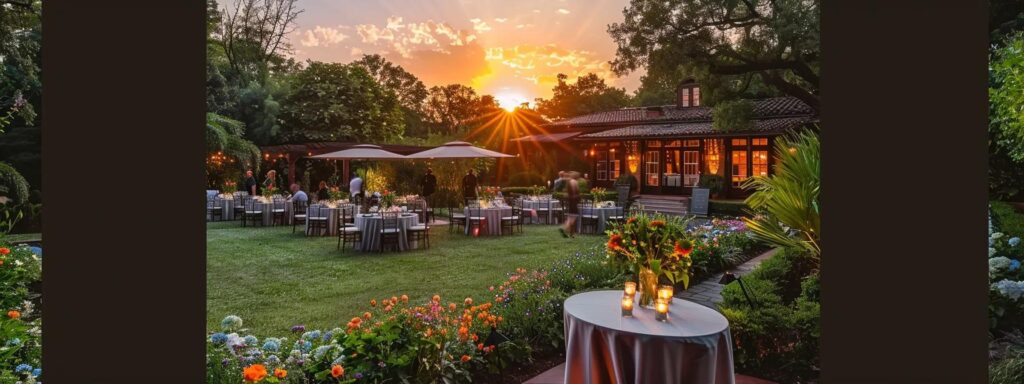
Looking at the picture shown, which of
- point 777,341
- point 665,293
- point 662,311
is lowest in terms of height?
point 777,341

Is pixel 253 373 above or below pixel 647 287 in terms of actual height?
below

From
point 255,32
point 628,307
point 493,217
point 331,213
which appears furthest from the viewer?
point 255,32

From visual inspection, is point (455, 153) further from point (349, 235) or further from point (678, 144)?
point (678, 144)

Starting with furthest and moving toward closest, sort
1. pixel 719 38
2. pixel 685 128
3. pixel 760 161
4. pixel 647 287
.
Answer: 1. pixel 685 128
2. pixel 760 161
3. pixel 719 38
4. pixel 647 287

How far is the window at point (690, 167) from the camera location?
19984 millimetres

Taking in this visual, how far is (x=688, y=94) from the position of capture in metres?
22.8

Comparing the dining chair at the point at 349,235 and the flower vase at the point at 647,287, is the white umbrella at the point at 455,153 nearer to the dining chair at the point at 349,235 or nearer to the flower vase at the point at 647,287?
the dining chair at the point at 349,235

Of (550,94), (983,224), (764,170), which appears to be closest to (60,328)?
(983,224)

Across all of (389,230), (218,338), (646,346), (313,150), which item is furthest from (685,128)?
(218,338)

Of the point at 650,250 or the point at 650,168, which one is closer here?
the point at 650,250

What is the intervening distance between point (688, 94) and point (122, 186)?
2366cm

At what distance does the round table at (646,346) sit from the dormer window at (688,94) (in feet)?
68.7

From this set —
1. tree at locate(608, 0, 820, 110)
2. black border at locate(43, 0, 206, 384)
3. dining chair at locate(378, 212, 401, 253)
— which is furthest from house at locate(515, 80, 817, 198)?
black border at locate(43, 0, 206, 384)

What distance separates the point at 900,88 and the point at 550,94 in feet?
143
